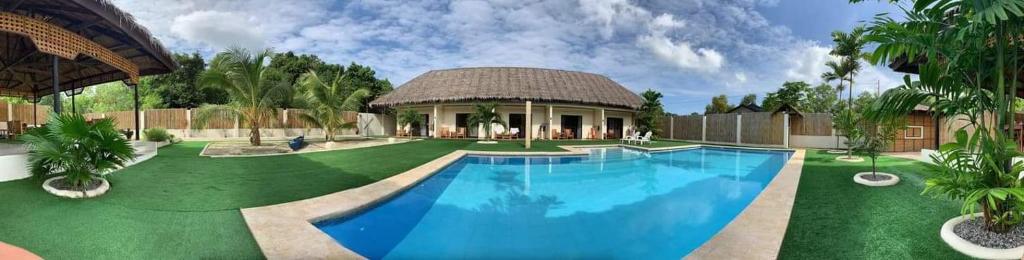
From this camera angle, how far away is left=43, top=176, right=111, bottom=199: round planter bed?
5.38 meters

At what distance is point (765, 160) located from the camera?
1341 cm

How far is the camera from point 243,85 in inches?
567

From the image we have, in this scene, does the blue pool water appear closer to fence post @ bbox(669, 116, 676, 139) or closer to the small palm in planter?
the small palm in planter

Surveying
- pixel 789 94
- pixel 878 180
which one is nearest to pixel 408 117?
pixel 878 180

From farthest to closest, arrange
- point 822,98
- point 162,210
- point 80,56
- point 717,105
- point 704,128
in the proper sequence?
1. point 717,105
2. point 822,98
3. point 704,128
4. point 80,56
5. point 162,210

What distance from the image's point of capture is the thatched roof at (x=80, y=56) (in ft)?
23.0

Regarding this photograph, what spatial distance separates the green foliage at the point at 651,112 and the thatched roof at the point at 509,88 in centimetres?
130

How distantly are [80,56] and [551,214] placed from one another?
11771 mm

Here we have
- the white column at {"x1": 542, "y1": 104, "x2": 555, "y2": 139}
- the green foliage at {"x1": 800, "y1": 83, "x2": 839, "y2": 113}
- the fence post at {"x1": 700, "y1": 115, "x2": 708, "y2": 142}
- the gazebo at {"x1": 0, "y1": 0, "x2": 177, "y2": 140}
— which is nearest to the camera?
the gazebo at {"x1": 0, "y1": 0, "x2": 177, "y2": 140}

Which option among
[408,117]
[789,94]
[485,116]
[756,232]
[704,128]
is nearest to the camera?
[756,232]

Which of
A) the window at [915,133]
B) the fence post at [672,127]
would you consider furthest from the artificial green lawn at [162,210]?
the fence post at [672,127]

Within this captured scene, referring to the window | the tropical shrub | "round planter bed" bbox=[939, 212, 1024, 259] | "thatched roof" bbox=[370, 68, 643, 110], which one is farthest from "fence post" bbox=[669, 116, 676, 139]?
the tropical shrub

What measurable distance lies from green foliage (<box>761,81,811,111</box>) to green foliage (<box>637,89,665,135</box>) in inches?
575

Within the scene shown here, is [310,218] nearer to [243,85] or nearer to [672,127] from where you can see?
[243,85]
